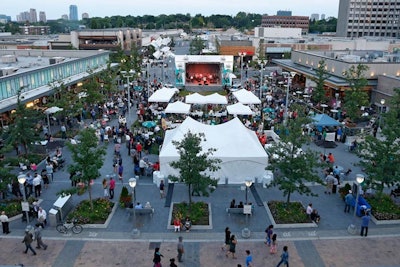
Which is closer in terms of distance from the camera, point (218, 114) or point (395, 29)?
point (218, 114)

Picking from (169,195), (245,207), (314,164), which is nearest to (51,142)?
(169,195)

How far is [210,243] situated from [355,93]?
2303 centimetres

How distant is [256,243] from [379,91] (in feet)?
95.3

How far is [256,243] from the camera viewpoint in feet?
51.2

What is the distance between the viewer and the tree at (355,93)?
105 feet

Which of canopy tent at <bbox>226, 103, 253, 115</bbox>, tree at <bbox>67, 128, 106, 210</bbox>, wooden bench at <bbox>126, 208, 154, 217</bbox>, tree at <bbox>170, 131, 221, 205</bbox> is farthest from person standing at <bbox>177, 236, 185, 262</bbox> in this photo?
canopy tent at <bbox>226, 103, 253, 115</bbox>

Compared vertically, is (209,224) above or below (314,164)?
below

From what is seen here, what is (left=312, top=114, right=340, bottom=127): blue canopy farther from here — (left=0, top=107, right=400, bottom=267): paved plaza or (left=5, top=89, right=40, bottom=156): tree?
(left=5, top=89, right=40, bottom=156): tree

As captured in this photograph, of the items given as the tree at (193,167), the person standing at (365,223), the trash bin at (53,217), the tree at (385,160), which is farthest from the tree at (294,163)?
the trash bin at (53,217)

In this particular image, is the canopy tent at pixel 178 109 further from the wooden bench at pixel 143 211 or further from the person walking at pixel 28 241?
the person walking at pixel 28 241

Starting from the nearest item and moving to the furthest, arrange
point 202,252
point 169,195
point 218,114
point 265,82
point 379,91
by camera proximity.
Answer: point 202,252
point 169,195
point 218,114
point 379,91
point 265,82

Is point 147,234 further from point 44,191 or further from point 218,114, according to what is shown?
point 218,114

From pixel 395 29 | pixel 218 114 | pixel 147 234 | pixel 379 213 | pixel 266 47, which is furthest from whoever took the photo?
pixel 395 29

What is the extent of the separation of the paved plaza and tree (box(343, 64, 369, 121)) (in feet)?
49.4
